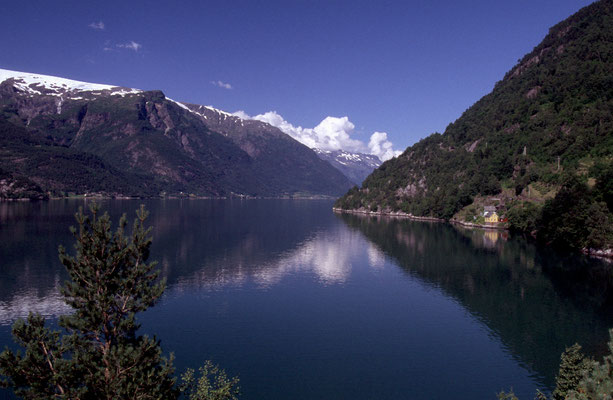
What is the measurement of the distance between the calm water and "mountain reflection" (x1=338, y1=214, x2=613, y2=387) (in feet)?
0.98

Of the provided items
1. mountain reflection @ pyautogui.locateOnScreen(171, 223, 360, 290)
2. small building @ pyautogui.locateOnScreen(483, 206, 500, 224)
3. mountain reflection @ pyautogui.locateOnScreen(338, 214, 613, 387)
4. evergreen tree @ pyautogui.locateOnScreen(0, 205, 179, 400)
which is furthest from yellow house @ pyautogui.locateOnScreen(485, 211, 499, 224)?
evergreen tree @ pyautogui.locateOnScreen(0, 205, 179, 400)

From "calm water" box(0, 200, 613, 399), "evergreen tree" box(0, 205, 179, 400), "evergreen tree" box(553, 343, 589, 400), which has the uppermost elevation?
"evergreen tree" box(0, 205, 179, 400)

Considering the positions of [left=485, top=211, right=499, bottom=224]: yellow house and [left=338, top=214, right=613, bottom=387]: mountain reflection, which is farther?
[left=485, top=211, right=499, bottom=224]: yellow house

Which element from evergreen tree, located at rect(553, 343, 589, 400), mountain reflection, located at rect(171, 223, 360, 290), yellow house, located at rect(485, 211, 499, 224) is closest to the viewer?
evergreen tree, located at rect(553, 343, 589, 400)

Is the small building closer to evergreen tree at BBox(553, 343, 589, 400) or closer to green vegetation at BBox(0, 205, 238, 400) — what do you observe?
evergreen tree at BBox(553, 343, 589, 400)

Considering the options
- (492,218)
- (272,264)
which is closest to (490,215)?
(492,218)

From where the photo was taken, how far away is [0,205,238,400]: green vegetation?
21.3 m

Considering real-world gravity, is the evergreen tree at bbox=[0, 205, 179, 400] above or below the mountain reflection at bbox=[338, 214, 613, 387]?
above

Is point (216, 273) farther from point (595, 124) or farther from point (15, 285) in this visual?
point (595, 124)

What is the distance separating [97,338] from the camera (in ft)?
80.5

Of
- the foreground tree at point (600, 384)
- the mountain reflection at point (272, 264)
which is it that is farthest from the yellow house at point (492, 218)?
the foreground tree at point (600, 384)

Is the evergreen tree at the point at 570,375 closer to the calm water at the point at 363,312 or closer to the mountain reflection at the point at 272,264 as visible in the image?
the calm water at the point at 363,312

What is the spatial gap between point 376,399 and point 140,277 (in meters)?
24.5

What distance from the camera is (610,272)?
84.4 m
